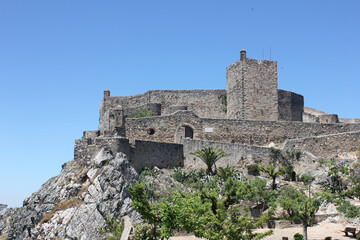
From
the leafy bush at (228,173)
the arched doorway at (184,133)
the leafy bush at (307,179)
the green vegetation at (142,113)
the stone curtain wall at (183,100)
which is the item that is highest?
the stone curtain wall at (183,100)

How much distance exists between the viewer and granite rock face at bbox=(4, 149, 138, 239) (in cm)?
2512

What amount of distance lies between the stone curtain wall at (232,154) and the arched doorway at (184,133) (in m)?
2.11

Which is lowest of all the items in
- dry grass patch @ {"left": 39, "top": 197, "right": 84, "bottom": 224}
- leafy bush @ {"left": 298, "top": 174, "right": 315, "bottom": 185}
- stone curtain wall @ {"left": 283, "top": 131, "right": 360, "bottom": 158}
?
dry grass patch @ {"left": 39, "top": 197, "right": 84, "bottom": 224}

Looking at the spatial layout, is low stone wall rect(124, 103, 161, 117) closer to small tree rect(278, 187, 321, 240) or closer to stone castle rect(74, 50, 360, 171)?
stone castle rect(74, 50, 360, 171)

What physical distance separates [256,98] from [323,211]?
1373cm

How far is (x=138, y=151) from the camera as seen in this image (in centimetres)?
2933

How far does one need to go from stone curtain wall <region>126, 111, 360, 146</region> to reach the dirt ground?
1089 cm

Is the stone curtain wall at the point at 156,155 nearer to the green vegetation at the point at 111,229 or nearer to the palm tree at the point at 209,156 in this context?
the palm tree at the point at 209,156

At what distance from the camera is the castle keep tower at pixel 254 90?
37844 mm

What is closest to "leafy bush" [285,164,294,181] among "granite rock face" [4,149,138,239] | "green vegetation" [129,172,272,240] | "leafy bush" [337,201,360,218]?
"leafy bush" [337,201,360,218]

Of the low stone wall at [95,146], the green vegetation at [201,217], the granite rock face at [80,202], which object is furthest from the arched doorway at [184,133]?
the green vegetation at [201,217]

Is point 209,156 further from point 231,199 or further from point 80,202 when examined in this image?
point 80,202

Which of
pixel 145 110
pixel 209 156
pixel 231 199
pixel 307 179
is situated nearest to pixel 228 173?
pixel 209 156

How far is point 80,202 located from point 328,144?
674 inches
